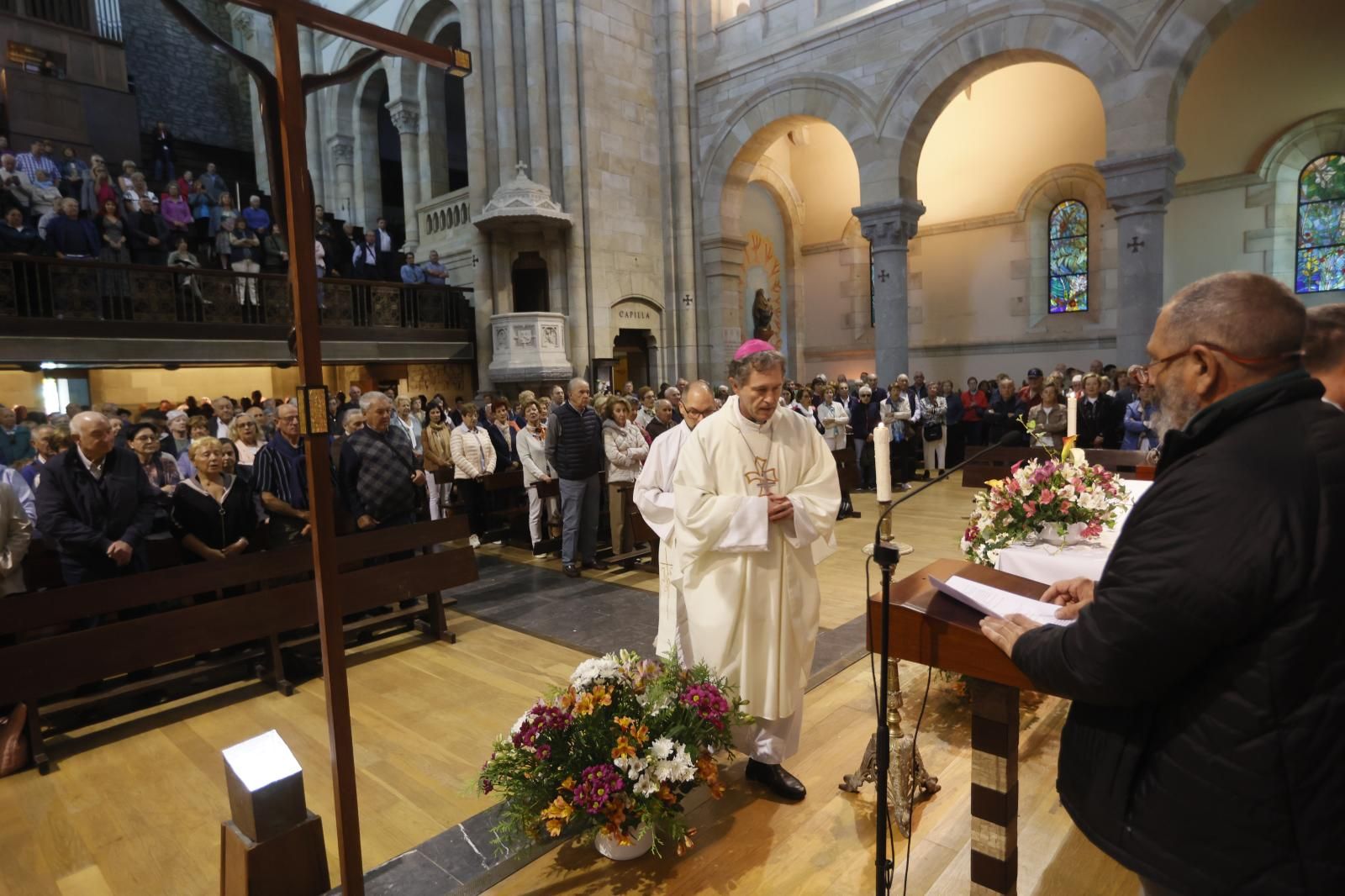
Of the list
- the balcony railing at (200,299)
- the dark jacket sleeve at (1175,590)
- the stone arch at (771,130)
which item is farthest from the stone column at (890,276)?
the dark jacket sleeve at (1175,590)

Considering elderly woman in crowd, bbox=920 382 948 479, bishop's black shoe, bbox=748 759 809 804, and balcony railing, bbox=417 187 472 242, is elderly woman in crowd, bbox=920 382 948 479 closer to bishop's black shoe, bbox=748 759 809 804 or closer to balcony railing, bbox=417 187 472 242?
balcony railing, bbox=417 187 472 242

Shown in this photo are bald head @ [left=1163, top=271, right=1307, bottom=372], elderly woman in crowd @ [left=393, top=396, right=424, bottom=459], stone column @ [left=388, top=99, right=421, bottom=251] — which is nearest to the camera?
bald head @ [left=1163, top=271, right=1307, bottom=372]

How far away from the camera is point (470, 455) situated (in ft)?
28.0

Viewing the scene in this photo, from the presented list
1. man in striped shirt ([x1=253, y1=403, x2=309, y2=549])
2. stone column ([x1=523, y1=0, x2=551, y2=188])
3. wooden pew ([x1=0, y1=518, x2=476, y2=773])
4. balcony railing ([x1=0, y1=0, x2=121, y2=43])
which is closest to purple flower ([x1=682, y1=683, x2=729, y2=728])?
wooden pew ([x1=0, y1=518, x2=476, y2=773])

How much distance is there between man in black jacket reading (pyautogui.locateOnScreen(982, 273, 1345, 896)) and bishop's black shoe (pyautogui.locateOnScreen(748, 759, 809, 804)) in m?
1.94

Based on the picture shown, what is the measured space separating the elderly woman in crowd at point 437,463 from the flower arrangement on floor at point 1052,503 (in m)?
6.50

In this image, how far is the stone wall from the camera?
19172 mm

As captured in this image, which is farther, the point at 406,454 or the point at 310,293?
the point at 406,454

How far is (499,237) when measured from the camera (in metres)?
13.7

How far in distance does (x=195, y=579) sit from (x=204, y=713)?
0.81m

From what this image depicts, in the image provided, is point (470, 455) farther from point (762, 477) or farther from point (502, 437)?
point (762, 477)

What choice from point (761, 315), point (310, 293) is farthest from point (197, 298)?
point (761, 315)

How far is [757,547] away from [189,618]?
3427 mm

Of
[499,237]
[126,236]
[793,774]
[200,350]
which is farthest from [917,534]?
[126,236]
